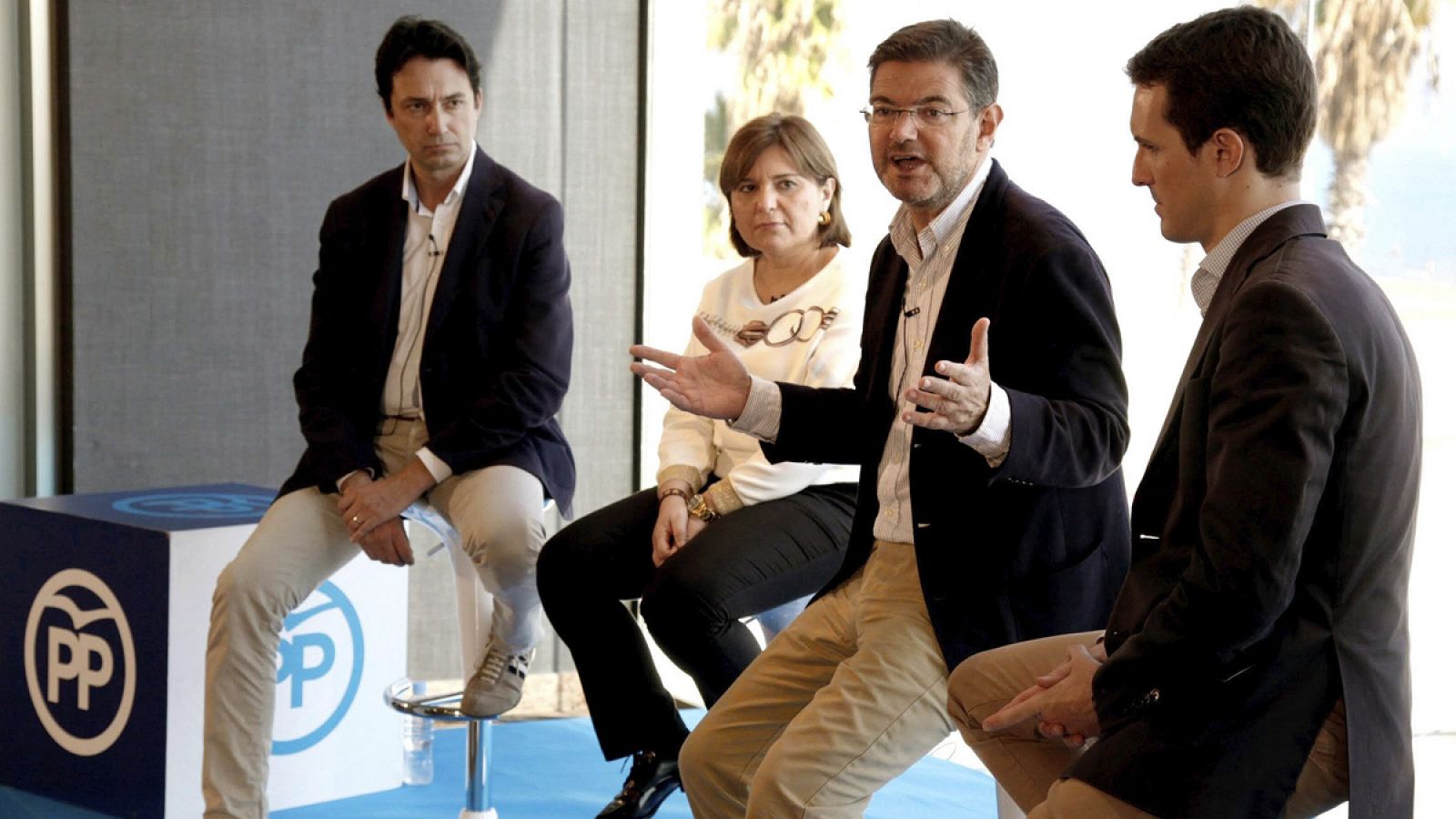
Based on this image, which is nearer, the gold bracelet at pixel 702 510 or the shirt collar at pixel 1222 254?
the shirt collar at pixel 1222 254

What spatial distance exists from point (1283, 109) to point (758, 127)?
1580 mm

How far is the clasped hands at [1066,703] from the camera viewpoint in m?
1.78

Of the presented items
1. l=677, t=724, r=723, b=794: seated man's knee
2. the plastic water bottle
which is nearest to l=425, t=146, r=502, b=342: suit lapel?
the plastic water bottle

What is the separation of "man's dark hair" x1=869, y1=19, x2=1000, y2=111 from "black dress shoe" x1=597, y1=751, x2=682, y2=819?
150 cm

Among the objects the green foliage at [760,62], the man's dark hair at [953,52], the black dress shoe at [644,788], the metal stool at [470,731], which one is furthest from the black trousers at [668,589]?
the green foliage at [760,62]

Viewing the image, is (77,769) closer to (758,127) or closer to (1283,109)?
(758,127)

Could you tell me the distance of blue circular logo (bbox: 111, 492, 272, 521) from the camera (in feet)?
11.5

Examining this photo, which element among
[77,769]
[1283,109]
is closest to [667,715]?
[77,769]

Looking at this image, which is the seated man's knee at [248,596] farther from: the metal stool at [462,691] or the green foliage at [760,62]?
the green foliage at [760,62]

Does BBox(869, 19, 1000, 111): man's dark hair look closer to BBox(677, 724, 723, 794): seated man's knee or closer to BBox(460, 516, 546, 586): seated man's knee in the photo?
BBox(677, 724, 723, 794): seated man's knee

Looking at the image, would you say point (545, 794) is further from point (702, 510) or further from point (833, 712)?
point (833, 712)

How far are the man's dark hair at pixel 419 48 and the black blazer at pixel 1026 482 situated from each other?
4.56ft

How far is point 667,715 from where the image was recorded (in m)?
3.12

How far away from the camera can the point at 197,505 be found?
364 cm
